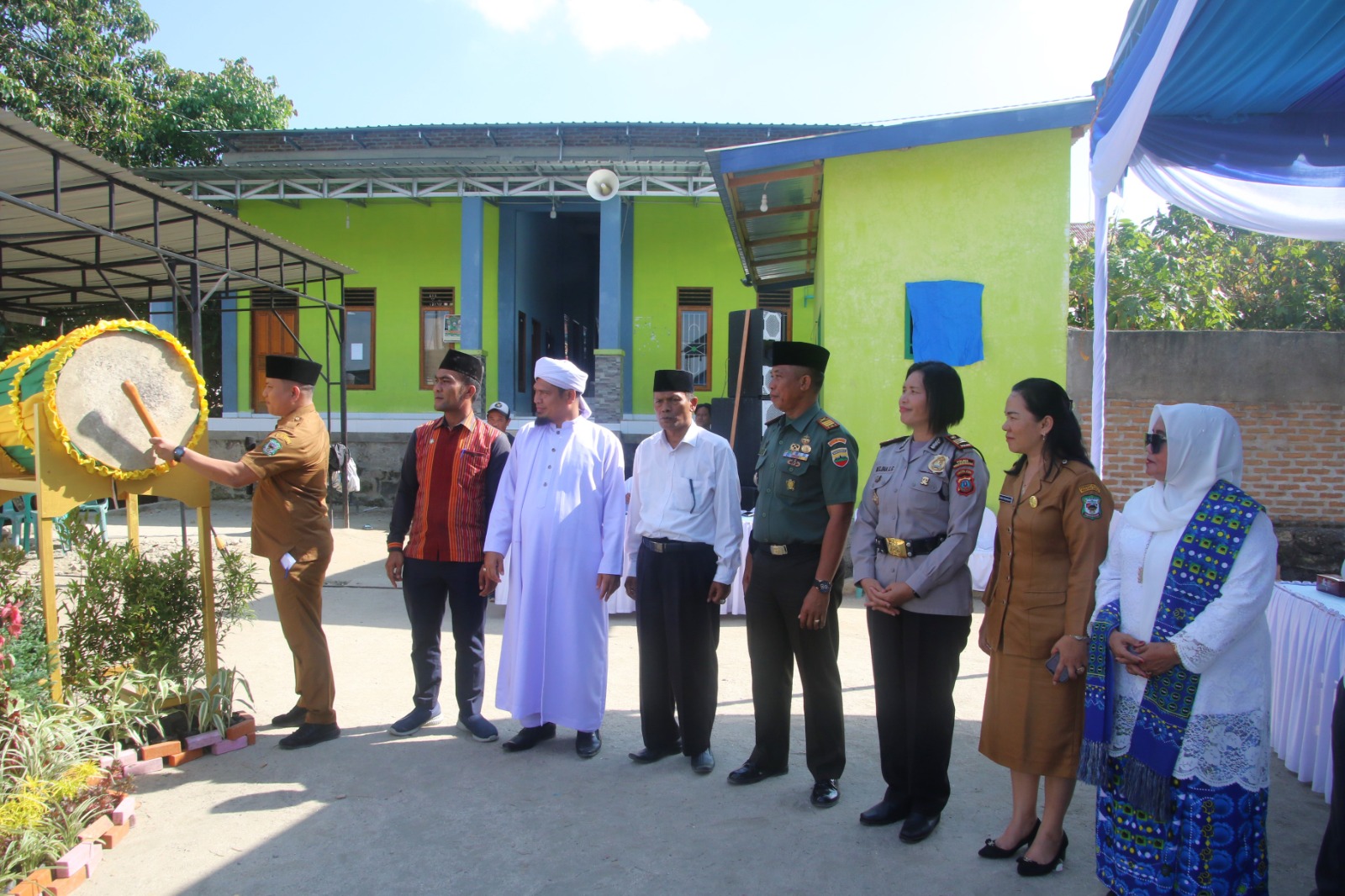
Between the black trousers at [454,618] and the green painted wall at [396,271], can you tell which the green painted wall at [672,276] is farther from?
the black trousers at [454,618]

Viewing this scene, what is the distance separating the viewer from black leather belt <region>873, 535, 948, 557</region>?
3.17 meters

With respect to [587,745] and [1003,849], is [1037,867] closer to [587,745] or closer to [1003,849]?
[1003,849]

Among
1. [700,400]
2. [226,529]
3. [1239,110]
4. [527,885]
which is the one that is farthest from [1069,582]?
[700,400]

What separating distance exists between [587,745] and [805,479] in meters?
1.65

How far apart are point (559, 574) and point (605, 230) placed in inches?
418

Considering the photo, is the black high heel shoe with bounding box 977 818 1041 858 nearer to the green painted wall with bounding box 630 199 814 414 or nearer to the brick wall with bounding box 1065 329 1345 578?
the brick wall with bounding box 1065 329 1345 578

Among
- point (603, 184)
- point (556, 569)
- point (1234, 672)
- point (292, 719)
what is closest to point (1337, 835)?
point (1234, 672)

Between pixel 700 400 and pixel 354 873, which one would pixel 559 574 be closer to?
pixel 354 873

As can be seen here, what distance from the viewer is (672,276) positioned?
15.2m

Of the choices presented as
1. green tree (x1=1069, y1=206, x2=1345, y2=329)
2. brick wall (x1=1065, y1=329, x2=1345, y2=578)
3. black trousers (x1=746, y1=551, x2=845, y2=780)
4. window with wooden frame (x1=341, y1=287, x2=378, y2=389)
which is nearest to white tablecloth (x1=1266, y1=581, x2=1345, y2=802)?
black trousers (x1=746, y1=551, x2=845, y2=780)

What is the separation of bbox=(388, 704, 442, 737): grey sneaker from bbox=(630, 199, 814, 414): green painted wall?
10892 mm

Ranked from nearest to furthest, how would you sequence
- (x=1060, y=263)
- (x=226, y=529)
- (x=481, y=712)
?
(x=481, y=712), (x=1060, y=263), (x=226, y=529)

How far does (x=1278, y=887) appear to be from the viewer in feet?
9.60

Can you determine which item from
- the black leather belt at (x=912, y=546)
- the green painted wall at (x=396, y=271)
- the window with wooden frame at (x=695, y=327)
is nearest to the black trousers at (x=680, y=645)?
Result: the black leather belt at (x=912, y=546)
